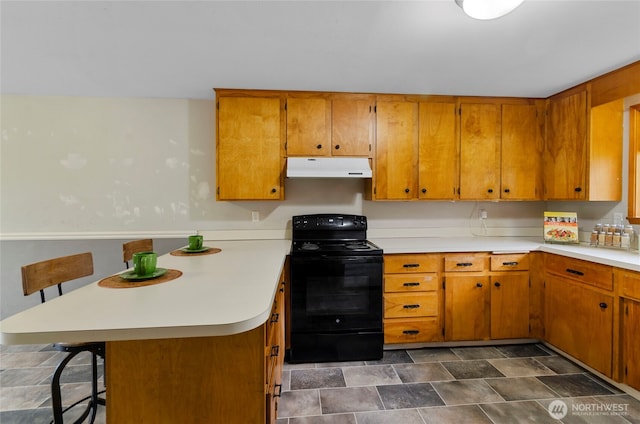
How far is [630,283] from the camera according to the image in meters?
1.79

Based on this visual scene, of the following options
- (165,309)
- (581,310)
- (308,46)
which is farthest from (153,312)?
(581,310)

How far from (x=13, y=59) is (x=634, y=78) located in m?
4.53

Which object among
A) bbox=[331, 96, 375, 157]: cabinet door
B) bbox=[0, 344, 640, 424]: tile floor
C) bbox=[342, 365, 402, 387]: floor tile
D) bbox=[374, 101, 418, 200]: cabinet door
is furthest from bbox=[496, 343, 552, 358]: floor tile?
bbox=[331, 96, 375, 157]: cabinet door

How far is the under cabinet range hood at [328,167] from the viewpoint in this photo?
2.46 metres

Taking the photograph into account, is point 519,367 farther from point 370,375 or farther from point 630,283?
point 370,375

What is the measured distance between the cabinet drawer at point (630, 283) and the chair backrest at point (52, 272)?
3253 millimetres

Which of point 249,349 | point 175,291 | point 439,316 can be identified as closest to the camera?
point 249,349

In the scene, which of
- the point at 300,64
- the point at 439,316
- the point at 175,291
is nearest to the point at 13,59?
the point at 300,64

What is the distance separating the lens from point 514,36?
176 centimetres

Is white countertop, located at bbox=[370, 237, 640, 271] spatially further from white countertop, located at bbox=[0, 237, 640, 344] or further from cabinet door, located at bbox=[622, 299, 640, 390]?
white countertop, located at bbox=[0, 237, 640, 344]

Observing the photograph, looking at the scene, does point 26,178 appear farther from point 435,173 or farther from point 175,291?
point 435,173

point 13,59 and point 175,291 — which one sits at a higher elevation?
point 13,59

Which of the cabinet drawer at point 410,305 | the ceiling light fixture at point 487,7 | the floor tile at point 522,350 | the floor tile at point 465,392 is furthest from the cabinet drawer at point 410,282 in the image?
the ceiling light fixture at point 487,7

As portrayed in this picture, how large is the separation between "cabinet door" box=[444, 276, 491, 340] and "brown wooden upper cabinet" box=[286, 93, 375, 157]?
Result: 139 cm
